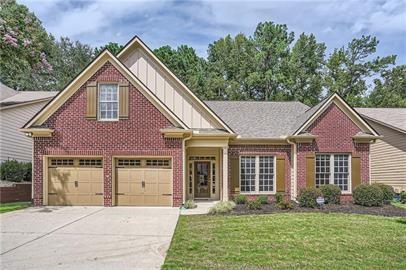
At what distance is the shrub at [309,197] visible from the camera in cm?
1506

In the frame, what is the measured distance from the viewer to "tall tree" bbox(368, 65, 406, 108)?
3787cm

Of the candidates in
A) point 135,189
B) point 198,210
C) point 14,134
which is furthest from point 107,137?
point 14,134

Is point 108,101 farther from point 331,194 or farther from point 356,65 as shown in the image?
point 356,65

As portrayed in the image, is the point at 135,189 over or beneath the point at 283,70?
beneath

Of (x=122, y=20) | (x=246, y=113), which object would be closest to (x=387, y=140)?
(x=246, y=113)

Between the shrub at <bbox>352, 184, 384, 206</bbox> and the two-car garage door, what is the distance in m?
8.42

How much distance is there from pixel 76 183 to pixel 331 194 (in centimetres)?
1133

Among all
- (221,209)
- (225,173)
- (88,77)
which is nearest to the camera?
(221,209)

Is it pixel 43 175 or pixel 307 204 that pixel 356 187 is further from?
pixel 43 175

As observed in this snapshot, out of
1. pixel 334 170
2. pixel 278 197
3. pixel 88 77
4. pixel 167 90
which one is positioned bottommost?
pixel 278 197

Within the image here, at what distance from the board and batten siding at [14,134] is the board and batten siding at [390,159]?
889 inches

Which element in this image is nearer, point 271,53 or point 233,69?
point 271,53

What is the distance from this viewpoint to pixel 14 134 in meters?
21.9

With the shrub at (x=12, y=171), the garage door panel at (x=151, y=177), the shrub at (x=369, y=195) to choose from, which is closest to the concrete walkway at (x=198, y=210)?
the garage door panel at (x=151, y=177)
